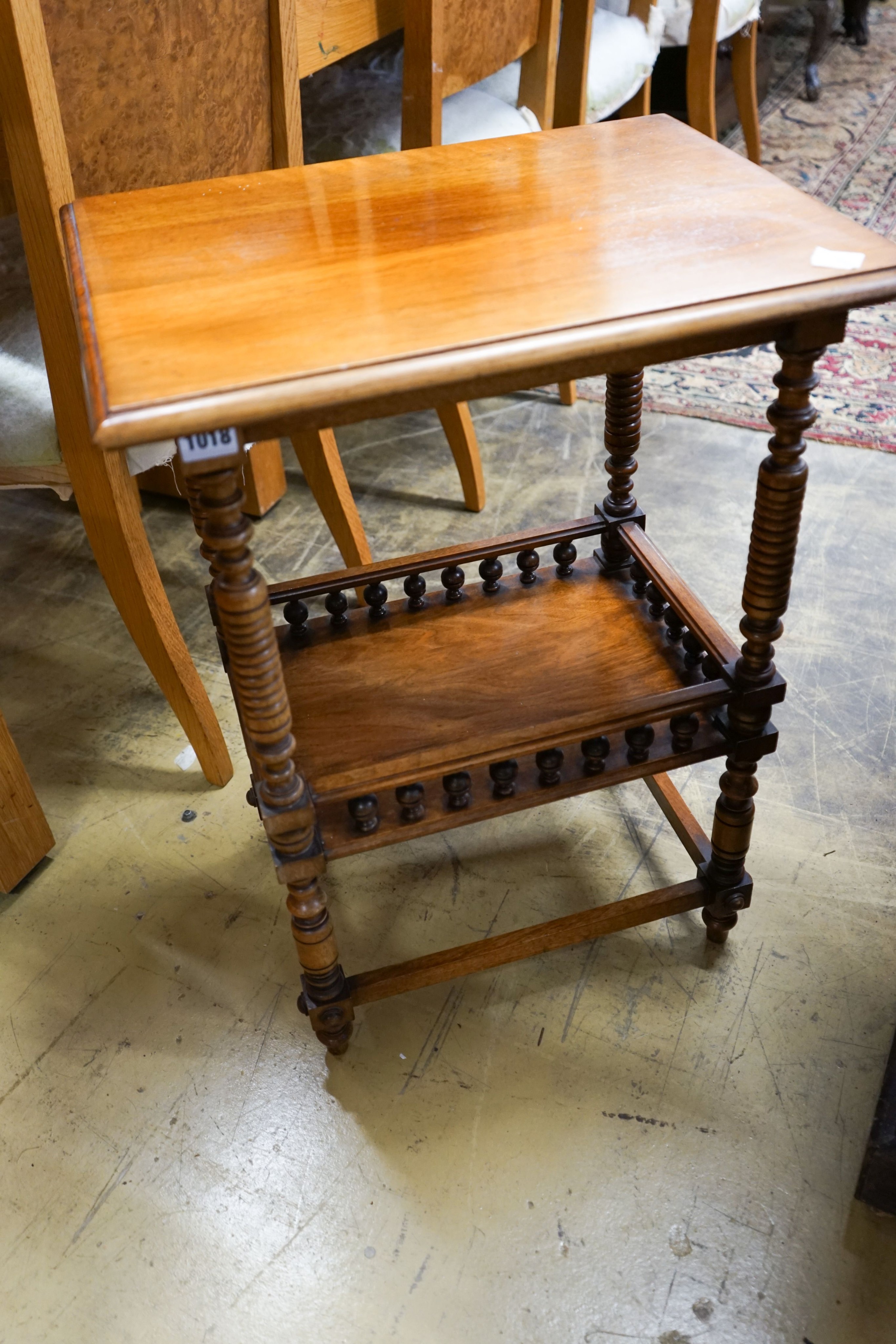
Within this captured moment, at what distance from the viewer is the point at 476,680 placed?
3.92ft

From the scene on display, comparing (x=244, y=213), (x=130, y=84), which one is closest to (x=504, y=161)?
(x=244, y=213)

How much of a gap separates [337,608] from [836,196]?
2529mm

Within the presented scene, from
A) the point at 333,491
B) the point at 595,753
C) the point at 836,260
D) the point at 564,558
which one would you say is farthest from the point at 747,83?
the point at 595,753

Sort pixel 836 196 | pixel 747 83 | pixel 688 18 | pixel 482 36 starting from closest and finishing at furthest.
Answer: pixel 482 36 < pixel 688 18 < pixel 747 83 < pixel 836 196

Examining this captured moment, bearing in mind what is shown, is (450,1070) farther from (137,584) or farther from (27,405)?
(27,405)

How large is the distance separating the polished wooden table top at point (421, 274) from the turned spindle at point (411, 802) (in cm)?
39

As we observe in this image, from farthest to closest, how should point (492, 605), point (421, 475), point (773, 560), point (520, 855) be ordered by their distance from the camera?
point (421, 475), point (520, 855), point (492, 605), point (773, 560)

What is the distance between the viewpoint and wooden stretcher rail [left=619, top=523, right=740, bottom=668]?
3.78 ft

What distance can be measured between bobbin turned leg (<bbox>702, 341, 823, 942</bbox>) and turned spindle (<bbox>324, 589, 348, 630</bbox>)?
463mm

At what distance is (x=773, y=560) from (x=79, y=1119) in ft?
3.10

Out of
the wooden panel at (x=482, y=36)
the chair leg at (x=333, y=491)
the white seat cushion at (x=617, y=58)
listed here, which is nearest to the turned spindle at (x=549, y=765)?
the chair leg at (x=333, y=491)

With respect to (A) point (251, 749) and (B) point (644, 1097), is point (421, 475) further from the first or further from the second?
(B) point (644, 1097)

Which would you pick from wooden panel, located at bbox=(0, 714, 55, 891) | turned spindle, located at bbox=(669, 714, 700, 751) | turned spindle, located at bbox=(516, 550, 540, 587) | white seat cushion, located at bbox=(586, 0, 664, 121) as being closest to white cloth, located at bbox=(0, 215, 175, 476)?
wooden panel, located at bbox=(0, 714, 55, 891)

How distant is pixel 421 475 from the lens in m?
2.15
